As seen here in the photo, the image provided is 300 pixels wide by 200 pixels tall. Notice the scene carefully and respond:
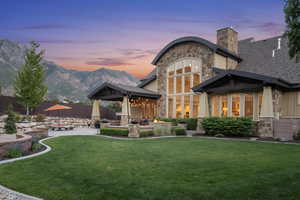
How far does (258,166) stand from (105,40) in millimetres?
28803

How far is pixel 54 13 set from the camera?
2769 centimetres

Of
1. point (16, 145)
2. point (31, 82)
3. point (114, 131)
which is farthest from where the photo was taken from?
point (31, 82)

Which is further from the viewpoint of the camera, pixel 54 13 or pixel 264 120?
pixel 54 13

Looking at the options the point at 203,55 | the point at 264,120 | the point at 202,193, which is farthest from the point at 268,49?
the point at 202,193

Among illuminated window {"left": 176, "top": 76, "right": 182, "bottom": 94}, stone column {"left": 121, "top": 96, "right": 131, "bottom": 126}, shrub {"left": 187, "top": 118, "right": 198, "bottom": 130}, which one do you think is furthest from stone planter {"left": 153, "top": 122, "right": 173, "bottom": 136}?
illuminated window {"left": 176, "top": 76, "right": 182, "bottom": 94}

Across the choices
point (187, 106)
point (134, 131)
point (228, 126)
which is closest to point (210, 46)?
point (187, 106)

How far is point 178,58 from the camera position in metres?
20.9

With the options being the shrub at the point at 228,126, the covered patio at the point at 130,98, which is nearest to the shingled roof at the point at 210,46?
the covered patio at the point at 130,98

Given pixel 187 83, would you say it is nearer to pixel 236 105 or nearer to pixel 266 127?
pixel 236 105

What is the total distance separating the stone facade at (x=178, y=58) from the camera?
61.8 ft

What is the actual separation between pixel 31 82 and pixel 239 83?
1826 cm

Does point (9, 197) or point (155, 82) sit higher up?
point (155, 82)

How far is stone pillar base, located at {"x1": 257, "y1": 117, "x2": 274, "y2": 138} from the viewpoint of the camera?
13.2 m

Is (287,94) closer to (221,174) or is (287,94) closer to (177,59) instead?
(177,59)
